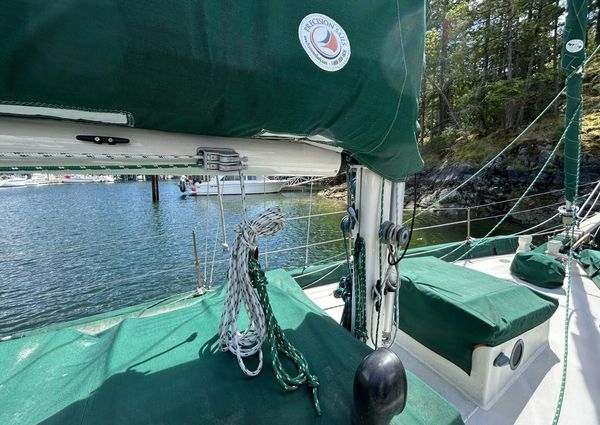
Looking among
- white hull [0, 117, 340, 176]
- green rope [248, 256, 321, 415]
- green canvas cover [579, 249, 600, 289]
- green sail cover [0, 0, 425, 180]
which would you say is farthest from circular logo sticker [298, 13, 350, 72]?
green canvas cover [579, 249, 600, 289]

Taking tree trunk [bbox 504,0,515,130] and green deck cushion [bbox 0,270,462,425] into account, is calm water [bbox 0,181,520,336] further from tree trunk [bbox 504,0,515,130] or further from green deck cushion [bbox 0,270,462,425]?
tree trunk [bbox 504,0,515,130]

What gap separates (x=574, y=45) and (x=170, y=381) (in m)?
5.33

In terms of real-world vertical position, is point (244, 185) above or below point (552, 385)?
above

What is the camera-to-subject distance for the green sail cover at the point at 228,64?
608 millimetres

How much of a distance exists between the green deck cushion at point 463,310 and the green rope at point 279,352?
1.16 m

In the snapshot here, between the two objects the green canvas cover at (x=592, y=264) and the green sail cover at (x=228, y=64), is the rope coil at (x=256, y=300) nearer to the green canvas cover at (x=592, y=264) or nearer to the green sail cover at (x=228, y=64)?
the green sail cover at (x=228, y=64)

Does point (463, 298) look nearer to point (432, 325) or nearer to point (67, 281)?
point (432, 325)

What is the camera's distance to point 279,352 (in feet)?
3.95

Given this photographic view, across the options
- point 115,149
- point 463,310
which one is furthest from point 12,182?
point 463,310

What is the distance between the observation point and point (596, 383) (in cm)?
205

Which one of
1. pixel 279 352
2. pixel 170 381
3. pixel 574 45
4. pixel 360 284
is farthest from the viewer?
pixel 574 45

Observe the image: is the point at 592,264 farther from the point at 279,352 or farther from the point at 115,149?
the point at 115,149

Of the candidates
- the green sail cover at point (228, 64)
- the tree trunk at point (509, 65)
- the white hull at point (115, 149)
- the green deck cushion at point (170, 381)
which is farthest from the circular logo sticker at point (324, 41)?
the tree trunk at point (509, 65)

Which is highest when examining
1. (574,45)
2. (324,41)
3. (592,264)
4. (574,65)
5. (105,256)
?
(574,45)
